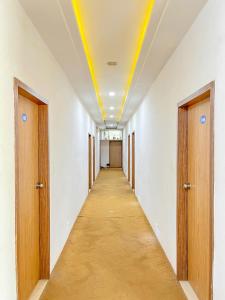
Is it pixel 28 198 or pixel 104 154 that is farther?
pixel 104 154

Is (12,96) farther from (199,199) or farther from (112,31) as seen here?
(199,199)

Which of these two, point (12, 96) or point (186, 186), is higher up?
point (12, 96)

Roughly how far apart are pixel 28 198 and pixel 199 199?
1.62m

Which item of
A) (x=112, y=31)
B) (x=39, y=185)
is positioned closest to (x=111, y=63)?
(x=112, y=31)

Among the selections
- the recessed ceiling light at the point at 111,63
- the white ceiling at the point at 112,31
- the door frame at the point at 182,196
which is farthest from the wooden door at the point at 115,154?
the door frame at the point at 182,196

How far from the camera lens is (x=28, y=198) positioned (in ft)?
7.74

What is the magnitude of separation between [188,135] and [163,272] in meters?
1.64

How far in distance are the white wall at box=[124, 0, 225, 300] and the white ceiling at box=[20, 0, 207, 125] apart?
0.51ft

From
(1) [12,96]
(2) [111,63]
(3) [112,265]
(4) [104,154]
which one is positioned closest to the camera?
(1) [12,96]

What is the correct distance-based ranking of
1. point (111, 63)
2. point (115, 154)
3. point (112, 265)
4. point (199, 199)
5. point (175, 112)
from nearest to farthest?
point (199, 199), point (175, 112), point (112, 265), point (111, 63), point (115, 154)

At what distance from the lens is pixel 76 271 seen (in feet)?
9.66

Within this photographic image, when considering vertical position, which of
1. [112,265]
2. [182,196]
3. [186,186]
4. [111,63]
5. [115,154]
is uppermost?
[111,63]

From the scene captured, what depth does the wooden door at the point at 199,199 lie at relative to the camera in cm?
212

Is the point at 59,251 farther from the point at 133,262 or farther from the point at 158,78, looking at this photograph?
the point at 158,78
